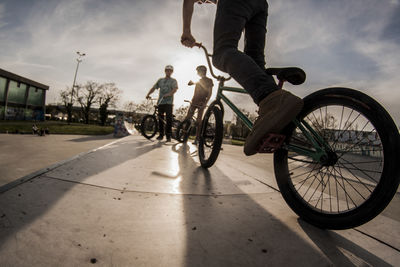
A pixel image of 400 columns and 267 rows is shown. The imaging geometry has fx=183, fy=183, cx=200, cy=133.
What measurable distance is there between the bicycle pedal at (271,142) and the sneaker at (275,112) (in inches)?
1.2

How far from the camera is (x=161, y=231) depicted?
2.46 ft

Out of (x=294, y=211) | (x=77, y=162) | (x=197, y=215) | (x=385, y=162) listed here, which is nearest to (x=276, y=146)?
(x=294, y=211)

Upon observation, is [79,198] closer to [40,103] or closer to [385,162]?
[385,162]

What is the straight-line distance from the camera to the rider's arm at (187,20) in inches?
57.7

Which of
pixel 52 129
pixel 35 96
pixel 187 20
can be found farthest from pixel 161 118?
pixel 35 96

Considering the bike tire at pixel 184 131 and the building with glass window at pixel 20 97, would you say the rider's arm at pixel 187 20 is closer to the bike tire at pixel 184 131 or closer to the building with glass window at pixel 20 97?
the bike tire at pixel 184 131

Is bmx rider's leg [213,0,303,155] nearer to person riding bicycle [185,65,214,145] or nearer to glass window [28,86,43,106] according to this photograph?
person riding bicycle [185,65,214,145]

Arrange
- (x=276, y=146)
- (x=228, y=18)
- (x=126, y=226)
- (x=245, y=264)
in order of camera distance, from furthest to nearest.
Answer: (x=228, y=18) < (x=276, y=146) < (x=126, y=226) < (x=245, y=264)

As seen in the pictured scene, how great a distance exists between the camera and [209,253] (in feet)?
2.10

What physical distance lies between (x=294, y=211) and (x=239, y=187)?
18.0 inches

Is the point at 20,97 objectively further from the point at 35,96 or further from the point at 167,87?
the point at 167,87

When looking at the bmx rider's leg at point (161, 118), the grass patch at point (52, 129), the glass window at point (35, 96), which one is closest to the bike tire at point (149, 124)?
the bmx rider's leg at point (161, 118)

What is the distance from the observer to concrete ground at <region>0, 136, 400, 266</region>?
23.5 inches

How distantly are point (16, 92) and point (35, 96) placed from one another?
4.16 meters
